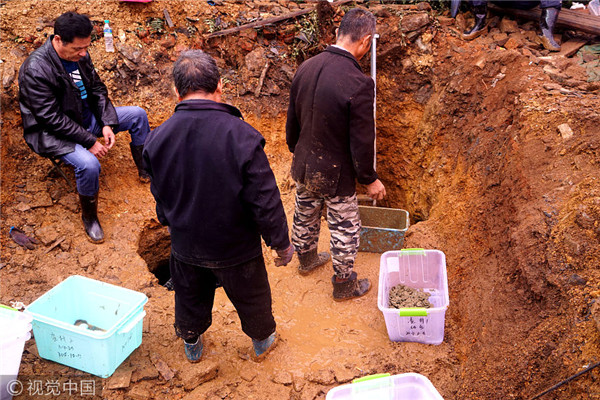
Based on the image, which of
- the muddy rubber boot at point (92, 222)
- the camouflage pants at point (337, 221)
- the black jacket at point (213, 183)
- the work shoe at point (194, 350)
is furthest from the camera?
the muddy rubber boot at point (92, 222)

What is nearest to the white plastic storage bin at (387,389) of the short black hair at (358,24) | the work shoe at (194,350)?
the work shoe at (194,350)

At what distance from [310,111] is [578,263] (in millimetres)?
1979

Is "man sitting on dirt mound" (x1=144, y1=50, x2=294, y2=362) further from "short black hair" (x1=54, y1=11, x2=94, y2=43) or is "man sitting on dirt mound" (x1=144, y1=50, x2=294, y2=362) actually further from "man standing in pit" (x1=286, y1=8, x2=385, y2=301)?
"short black hair" (x1=54, y1=11, x2=94, y2=43)

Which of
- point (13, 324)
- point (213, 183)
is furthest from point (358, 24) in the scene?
point (13, 324)

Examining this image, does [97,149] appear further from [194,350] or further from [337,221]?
[337,221]

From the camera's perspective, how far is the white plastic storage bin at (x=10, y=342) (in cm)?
258

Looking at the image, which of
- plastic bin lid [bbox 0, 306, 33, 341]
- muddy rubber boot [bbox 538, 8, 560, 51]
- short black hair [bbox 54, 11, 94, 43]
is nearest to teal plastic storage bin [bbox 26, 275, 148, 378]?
plastic bin lid [bbox 0, 306, 33, 341]

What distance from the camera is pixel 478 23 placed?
210 inches

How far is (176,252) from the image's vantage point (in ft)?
8.90

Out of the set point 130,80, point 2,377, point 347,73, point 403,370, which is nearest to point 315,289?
point 403,370

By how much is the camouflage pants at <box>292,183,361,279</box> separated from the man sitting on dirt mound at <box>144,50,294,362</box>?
826 millimetres

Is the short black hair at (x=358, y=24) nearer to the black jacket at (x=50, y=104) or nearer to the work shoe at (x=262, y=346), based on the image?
the work shoe at (x=262, y=346)

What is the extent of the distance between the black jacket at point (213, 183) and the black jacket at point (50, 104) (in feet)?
5.64

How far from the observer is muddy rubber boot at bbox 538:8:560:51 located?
4.84 m
